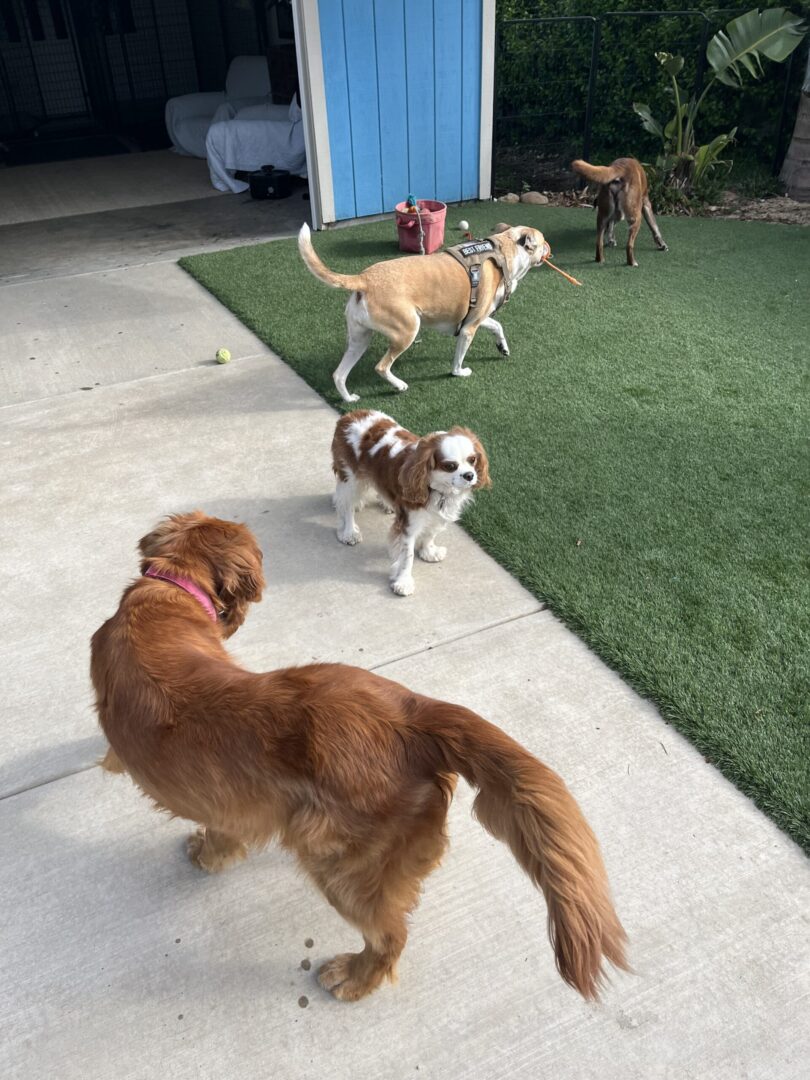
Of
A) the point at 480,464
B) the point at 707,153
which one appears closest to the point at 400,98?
the point at 707,153

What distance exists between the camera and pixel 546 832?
149 centimetres

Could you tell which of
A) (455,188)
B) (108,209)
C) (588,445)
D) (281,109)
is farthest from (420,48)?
(588,445)

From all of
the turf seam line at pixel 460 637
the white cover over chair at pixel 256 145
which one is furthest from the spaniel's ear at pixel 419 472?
the white cover over chair at pixel 256 145

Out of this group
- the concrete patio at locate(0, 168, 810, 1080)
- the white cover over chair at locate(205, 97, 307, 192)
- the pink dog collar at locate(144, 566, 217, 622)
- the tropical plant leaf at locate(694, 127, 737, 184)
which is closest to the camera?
the concrete patio at locate(0, 168, 810, 1080)

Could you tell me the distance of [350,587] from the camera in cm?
359

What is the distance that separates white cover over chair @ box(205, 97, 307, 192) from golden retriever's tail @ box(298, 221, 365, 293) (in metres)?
6.00

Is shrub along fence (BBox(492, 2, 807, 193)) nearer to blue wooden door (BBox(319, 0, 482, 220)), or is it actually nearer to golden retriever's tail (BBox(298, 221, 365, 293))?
blue wooden door (BBox(319, 0, 482, 220))

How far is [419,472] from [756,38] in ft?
25.5

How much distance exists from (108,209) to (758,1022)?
1067 centimetres

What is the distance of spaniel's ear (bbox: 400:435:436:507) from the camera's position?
3246 millimetres

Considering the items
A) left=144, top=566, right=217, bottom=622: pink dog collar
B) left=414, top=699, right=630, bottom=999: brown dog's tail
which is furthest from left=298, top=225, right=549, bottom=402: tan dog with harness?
left=414, top=699, right=630, bottom=999: brown dog's tail

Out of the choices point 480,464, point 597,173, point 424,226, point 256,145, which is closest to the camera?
point 480,464

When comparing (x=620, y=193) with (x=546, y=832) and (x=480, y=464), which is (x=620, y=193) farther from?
(x=546, y=832)

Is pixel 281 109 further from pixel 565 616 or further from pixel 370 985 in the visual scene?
pixel 370 985
